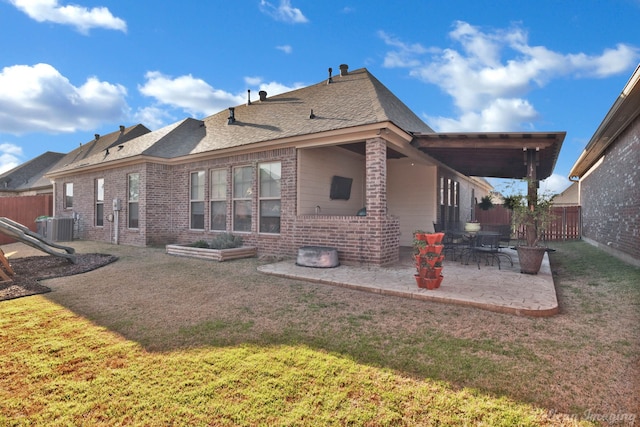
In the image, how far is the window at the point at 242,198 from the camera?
9273 millimetres

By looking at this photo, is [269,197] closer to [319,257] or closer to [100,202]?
[319,257]

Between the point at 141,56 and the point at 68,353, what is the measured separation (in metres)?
10.8

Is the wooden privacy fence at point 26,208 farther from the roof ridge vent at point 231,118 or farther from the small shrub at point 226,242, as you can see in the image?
the small shrub at point 226,242

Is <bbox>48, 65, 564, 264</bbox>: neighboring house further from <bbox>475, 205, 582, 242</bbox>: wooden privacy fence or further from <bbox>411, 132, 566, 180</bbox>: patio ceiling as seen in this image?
<bbox>475, 205, 582, 242</bbox>: wooden privacy fence

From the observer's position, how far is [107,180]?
1275 cm

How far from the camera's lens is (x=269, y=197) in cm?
877

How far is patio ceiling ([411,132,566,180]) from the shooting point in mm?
6359

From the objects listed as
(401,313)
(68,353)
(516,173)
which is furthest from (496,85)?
(68,353)

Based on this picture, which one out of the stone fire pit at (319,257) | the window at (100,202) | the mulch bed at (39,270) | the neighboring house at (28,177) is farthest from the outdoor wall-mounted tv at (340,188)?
the neighboring house at (28,177)

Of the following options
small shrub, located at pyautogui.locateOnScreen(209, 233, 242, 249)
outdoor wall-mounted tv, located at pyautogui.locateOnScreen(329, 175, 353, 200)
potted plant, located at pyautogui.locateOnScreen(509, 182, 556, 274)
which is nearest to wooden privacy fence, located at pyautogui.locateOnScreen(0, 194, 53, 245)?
small shrub, located at pyautogui.locateOnScreen(209, 233, 242, 249)

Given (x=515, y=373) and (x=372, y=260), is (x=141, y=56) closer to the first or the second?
(x=372, y=260)

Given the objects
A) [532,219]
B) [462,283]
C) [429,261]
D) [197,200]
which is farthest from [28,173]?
[532,219]

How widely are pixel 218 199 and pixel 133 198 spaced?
4.17m

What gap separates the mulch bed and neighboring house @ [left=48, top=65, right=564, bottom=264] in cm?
284
